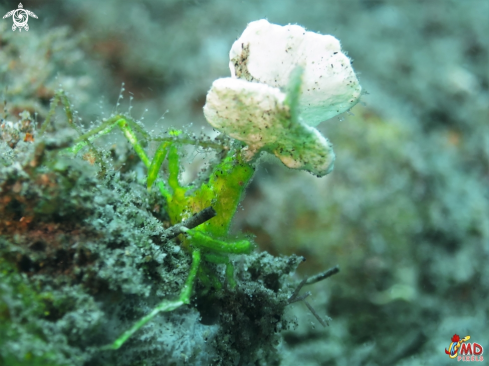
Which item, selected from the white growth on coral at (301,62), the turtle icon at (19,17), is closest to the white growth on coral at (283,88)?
the white growth on coral at (301,62)

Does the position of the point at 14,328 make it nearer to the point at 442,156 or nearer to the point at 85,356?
the point at 85,356

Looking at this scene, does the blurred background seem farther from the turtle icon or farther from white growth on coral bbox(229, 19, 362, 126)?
white growth on coral bbox(229, 19, 362, 126)

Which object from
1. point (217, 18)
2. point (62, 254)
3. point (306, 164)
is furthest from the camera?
point (217, 18)

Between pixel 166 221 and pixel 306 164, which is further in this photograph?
pixel 166 221

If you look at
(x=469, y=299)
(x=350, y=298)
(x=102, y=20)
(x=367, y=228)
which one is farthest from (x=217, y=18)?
(x=469, y=299)

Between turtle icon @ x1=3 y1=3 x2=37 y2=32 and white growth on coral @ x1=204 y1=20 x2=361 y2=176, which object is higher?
turtle icon @ x1=3 y1=3 x2=37 y2=32

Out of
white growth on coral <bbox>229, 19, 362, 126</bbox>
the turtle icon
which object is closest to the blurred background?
the turtle icon
